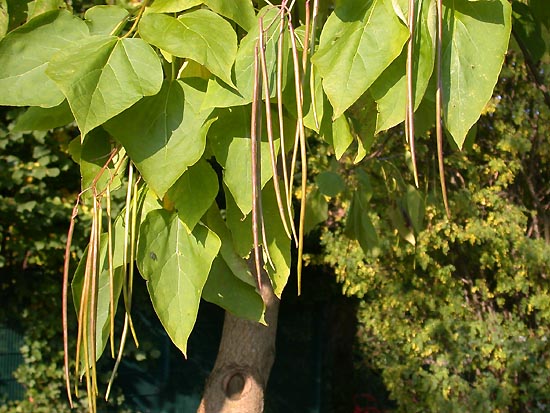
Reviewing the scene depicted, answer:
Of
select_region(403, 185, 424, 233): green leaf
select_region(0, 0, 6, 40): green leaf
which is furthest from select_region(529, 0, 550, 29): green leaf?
select_region(403, 185, 424, 233): green leaf

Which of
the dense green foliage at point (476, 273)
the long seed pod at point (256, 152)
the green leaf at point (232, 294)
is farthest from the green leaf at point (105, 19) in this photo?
the dense green foliage at point (476, 273)

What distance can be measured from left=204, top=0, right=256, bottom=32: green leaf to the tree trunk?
117cm

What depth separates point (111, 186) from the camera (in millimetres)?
1055

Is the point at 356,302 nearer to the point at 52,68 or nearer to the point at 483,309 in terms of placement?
the point at 483,309

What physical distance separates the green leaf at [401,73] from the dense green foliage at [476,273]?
3555 millimetres

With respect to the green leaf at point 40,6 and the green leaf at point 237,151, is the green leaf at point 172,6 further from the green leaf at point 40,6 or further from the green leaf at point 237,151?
the green leaf at point 40,6

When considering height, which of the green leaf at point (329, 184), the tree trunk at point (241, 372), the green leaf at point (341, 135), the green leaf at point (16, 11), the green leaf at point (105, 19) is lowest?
the tree trunk at point (241, 372)

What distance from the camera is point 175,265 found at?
0.97m

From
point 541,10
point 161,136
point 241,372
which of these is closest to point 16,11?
point 161,136

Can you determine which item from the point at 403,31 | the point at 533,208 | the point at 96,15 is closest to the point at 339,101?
the point at 403,31

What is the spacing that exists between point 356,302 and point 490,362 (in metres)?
1.86

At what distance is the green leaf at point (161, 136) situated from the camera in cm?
93

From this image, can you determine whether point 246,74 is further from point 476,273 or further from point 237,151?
point 476,273

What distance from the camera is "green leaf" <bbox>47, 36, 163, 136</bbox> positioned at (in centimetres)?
86
